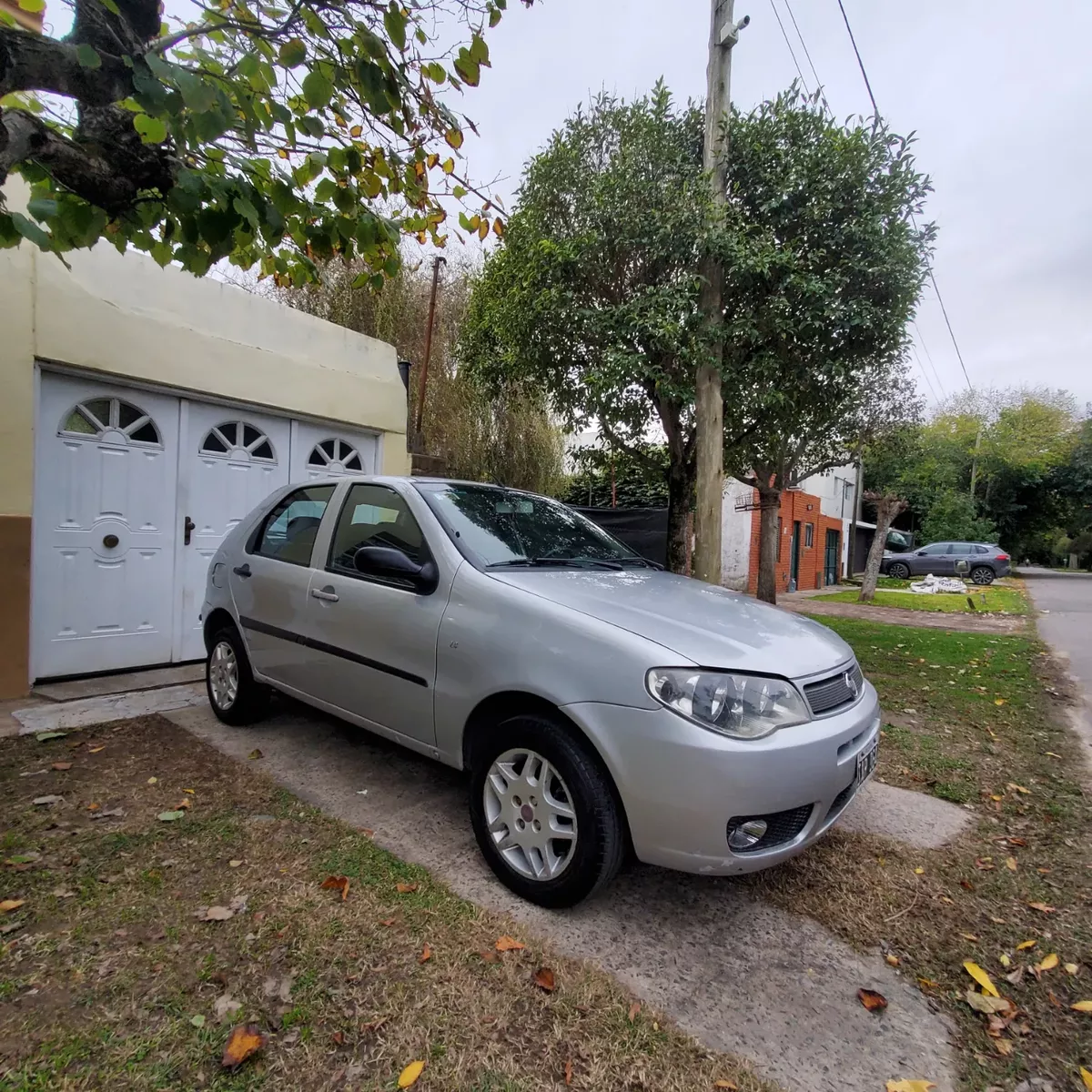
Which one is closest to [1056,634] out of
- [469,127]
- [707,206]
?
[707,206]

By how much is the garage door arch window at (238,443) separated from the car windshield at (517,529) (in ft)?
11.4

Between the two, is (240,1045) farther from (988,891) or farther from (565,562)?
(988,891)

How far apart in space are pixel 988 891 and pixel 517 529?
2630mm

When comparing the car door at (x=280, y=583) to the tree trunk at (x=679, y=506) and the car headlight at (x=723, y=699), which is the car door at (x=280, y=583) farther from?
the tree trunk at (x=679, y=506)

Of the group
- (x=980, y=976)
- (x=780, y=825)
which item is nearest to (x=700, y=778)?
(x=780, y=825)

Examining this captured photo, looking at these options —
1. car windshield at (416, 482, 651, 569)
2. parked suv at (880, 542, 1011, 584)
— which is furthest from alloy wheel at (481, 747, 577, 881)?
parked suv at (880, 542, 1011, 584)

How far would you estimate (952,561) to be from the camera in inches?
979

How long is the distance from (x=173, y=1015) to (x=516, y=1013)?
3.25ft

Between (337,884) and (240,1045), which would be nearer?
(240,1045)

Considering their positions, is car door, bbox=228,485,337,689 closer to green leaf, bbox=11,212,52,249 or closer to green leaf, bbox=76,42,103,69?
green leaf, bbox=11,212,52,249

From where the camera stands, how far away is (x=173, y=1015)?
73.7 inches

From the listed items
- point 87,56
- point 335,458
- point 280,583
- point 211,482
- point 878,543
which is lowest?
point 280,583

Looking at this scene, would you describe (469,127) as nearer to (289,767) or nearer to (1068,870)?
(289,767)

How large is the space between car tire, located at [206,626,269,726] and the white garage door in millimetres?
1500
